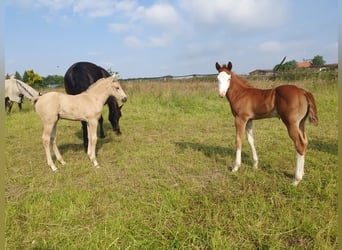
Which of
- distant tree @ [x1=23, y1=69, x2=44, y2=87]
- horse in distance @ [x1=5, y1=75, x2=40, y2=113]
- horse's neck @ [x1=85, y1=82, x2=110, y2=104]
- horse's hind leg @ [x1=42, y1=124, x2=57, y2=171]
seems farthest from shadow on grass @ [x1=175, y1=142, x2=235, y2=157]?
distant tree @ [x1=23, y1=69, x2=44, y2=87]

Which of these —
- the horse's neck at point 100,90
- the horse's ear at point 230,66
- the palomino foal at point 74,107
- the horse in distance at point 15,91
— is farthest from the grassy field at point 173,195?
the horse in distance at point 15,91

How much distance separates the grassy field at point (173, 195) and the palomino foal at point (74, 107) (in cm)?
49

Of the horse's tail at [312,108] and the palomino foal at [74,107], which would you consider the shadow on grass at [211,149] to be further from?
the palomino foal at [74,107]

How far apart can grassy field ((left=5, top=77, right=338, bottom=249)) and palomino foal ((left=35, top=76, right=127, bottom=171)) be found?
488mm

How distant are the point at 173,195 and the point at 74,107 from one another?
2.35 m

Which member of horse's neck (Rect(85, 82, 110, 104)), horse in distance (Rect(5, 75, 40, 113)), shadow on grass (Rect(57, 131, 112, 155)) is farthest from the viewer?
horse in distance (Rect(5, 75, 40, 113))

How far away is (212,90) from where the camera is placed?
12.6m

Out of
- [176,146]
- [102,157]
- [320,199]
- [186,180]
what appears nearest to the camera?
[320,199]

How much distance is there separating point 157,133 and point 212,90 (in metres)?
6.56

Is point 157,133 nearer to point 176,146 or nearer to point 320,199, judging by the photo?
point 176,146

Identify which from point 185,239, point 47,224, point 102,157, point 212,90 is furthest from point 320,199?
point 212,90

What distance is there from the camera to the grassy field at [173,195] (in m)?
2.35

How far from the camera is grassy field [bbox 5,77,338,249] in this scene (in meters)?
2.35

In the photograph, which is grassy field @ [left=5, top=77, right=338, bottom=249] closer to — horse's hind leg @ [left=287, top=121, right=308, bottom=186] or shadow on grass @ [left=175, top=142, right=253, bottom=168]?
shadow on grass @ [left=175, top=142, right=253, bottom=168]
